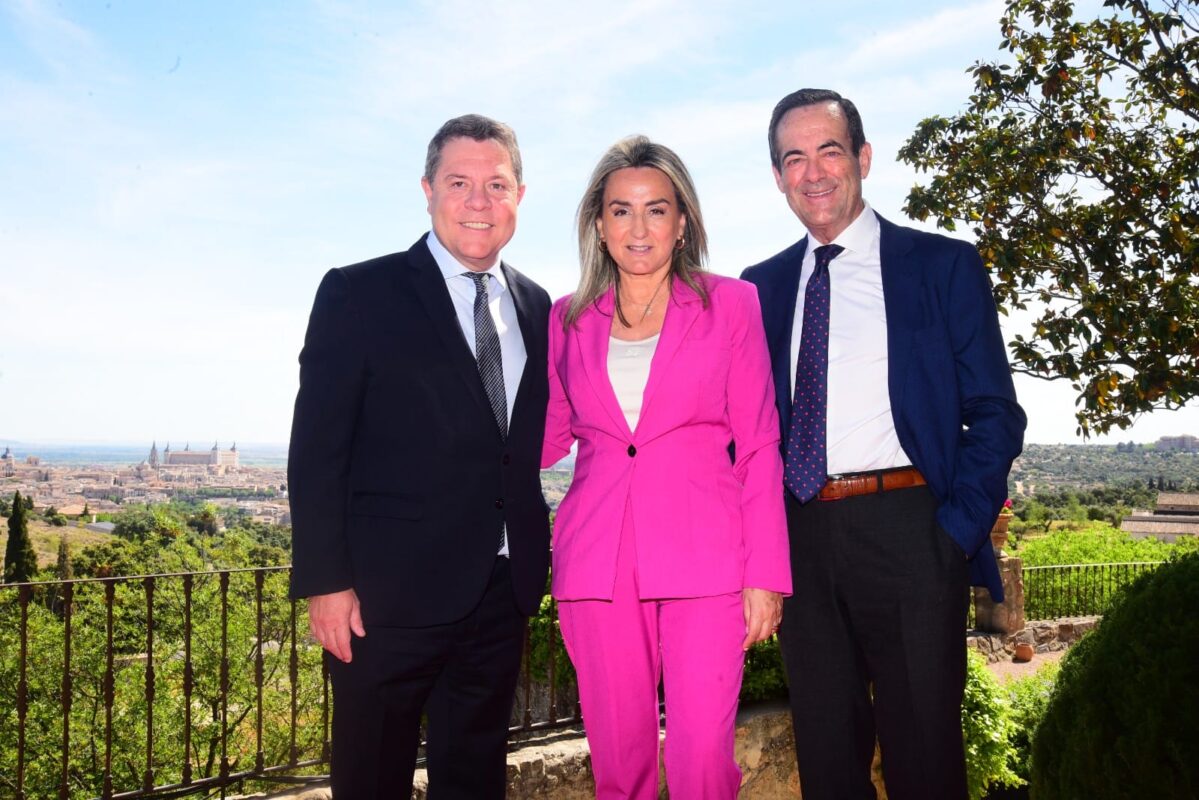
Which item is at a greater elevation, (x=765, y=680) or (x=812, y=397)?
(x=812, y=397)

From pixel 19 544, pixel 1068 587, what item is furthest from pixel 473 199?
pixel 19 544

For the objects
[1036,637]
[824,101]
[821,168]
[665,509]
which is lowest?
[1036,637]

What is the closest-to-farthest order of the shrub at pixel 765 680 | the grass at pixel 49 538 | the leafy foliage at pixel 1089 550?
the shrub at pixel 765 680
the leafy foliage at pixel 1089 550
the grass at pixel 49 538

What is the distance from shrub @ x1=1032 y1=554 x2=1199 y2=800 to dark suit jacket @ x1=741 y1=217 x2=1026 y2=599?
37cm

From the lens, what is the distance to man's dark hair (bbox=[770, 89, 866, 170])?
301cm

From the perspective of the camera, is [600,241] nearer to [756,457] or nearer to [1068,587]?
[756,457]

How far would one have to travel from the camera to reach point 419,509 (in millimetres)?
2488

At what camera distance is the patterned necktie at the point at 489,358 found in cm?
259

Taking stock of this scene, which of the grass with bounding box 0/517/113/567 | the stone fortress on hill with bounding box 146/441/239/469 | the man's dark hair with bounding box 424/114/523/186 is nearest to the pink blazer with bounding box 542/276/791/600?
the man's dark hair with bounding box 424/114/523/186

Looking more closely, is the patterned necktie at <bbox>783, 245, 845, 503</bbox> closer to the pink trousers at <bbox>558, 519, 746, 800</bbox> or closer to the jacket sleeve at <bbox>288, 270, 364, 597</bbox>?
the pink trousers at <bbox>558, 519, 746, 800</bbox>

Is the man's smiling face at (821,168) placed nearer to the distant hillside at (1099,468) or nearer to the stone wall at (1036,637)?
the stone wall at (1036,637)

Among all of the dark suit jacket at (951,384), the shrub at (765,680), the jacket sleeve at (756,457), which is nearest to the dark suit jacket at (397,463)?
the jacket sleeve at (756,457)

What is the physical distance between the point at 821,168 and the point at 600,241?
81cm

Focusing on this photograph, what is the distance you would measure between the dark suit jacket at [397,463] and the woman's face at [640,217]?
535 millimetres
